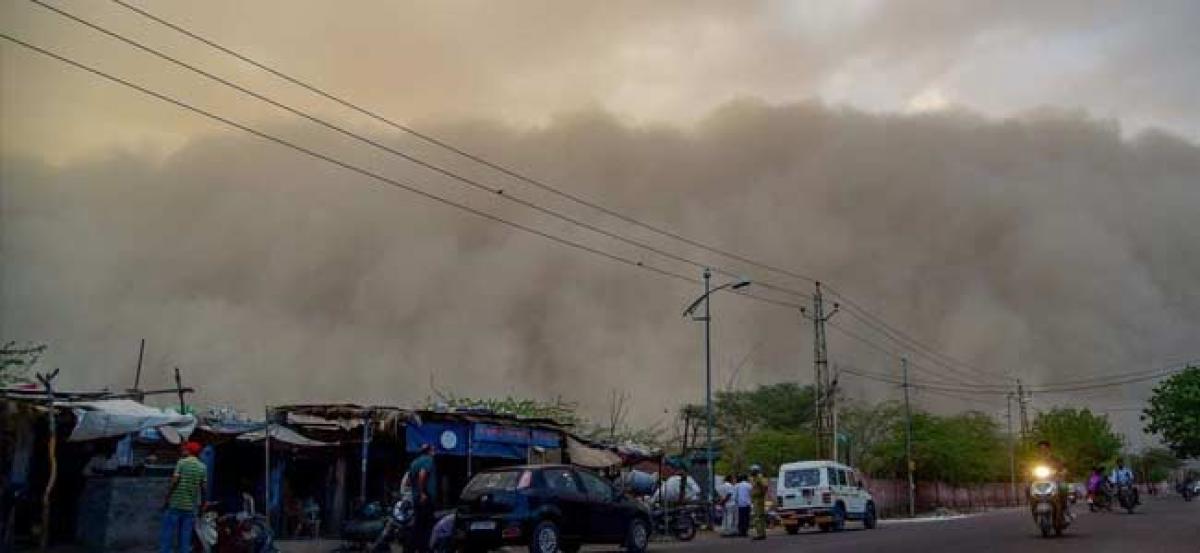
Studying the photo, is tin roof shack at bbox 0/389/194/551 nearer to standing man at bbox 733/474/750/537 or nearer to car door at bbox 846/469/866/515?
standing man at bbox 733/474/750/537

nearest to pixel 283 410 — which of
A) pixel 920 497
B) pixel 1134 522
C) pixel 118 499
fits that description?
pixel 118 499

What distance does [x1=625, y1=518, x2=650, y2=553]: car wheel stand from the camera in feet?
55.6

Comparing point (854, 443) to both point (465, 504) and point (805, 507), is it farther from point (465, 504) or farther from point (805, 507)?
point (465, 504)

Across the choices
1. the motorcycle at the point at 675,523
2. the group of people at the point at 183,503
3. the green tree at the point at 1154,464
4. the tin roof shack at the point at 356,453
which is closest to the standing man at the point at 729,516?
the motorcycle at the point at 675,523

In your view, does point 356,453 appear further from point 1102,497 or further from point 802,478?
point 1102,497

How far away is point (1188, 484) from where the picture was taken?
57.0 meters

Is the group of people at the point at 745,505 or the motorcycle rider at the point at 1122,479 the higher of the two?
the motorcycle rider at the point at 1122,479

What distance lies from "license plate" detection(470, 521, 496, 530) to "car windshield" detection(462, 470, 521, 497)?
49 cm

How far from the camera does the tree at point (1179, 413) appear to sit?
63.8 metres

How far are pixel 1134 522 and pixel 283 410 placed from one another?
19.8 metres

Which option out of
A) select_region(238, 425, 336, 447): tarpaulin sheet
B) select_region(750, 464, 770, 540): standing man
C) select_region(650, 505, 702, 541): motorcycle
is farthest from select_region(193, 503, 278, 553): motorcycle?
select_region(750, 464, 770, 540): standing man

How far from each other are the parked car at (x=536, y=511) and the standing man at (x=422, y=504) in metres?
0.45

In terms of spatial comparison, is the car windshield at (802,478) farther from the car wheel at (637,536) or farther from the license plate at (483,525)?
the license plate at (483,525)

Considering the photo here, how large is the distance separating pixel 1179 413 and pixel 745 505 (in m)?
53.1
